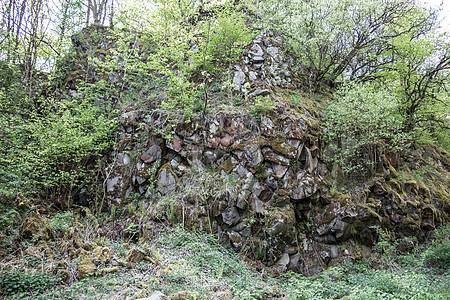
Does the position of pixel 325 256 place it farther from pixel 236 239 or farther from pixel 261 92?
pixel 261 92

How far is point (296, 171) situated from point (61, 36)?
47.7 ft

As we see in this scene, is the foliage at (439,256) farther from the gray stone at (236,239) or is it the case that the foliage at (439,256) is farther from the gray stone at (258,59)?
the gray stone at (258,59)

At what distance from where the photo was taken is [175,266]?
4.91 metres

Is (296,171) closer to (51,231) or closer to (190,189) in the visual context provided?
(190,189)

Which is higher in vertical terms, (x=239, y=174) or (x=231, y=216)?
(x=239, y=174)

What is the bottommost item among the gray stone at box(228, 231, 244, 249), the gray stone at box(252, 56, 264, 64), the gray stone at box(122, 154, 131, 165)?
the gray stone at box(228, 231, 244, 249)

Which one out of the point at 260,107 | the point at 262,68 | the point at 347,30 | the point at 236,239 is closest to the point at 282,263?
the point at 236,239

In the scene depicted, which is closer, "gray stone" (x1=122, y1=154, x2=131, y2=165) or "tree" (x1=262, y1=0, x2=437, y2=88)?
"gray stone" (x1=122, y1=154, x2=131, y2=165)

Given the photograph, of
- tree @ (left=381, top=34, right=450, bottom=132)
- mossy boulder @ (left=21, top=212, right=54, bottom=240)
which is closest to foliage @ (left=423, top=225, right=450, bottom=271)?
tree @ (left=381, top=34, right=450, bottom=132)

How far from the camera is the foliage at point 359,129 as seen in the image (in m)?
9.19

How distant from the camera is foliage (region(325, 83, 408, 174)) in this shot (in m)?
9.19

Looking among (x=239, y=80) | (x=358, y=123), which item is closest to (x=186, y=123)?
(x=239, y=80)

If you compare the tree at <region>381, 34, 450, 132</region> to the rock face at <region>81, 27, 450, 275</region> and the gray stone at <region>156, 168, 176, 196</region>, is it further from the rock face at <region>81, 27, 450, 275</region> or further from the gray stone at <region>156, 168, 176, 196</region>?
the gray stone at <region>156, 168, 176, 196</region>

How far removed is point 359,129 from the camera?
975 centimetres
